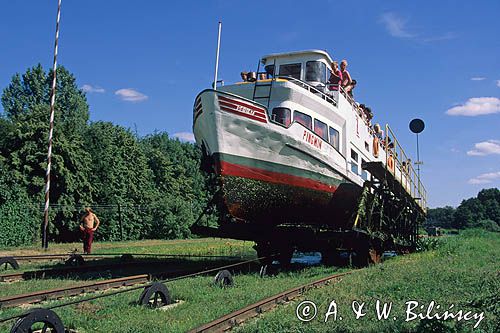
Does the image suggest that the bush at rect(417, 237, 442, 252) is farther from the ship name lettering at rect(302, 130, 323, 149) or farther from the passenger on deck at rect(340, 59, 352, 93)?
the ship name lettering at rect(302, 130, 323, 149)

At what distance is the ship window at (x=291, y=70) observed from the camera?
1476 centimetres

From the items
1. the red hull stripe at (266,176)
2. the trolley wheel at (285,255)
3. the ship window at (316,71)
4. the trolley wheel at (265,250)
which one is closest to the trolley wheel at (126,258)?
the trolley wheel at (265,250)

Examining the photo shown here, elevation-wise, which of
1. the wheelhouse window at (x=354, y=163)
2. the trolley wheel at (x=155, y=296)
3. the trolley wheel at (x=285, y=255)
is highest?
the wheelhouse window at (x=354, y=163)

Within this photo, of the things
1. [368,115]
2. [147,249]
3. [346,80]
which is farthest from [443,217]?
[346,80]

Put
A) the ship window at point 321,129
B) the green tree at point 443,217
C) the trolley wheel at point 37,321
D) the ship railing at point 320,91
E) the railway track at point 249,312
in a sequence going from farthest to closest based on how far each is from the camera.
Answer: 1. the green tree at point 443,217
2. the ship railing at point 320,91
3. the ship window at point 321,129
4. the railway track at point 249,312
5. the trolley wheel at point 37,321

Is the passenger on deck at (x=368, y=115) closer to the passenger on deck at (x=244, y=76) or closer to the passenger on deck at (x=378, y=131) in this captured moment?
the passenger on deck at (x=378, y=131)

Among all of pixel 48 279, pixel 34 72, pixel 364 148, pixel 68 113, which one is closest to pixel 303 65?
pixel 364 148

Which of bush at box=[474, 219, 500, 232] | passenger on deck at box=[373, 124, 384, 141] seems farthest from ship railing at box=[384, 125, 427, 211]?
bush at box=[474, 219, 500, 232]

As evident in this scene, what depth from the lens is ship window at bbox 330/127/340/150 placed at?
1348cm

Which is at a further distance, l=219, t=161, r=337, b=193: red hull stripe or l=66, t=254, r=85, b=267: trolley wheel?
l=66, t=254, r=85, b=267: trolley wheel

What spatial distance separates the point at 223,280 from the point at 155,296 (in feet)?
7.37

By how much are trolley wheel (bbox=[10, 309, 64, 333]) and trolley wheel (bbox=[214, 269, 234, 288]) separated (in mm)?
4331

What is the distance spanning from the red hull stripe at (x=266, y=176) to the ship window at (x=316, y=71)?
136 inches

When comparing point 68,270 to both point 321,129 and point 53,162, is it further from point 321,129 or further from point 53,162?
point 53,162
